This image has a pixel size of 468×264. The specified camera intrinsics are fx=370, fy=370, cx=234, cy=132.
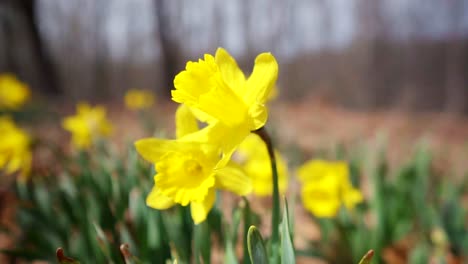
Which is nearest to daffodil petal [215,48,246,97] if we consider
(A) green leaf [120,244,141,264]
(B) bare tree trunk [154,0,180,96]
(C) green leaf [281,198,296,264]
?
(C) green leaf [281,198,296,264]

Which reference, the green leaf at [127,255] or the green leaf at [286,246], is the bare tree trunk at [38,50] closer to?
the green leaf at [127,255]

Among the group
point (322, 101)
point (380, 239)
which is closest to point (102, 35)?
point (322, 101)

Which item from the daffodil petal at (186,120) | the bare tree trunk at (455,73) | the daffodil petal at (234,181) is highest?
the daffodil petal at (186,120)

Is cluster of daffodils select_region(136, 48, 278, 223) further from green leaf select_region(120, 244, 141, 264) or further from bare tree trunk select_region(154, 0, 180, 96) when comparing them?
bare tree trunk select_region(154, 0, 180, 96)

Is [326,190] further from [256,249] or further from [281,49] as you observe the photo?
[281,49]

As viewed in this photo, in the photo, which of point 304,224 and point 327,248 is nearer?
point 327,248

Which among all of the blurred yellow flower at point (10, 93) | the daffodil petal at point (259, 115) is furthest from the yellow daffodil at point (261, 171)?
the blurred yellow flower at point (10, 93)

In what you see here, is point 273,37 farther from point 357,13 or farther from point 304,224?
point 304,224
